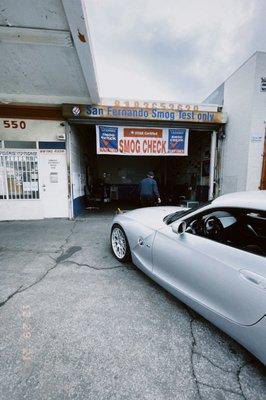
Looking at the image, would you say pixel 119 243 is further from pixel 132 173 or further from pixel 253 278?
pixel 132 173

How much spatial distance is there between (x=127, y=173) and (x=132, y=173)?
1.22ft

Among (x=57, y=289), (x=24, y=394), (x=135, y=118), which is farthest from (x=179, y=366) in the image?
(x=135, y=118)

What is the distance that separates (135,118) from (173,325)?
243 inches

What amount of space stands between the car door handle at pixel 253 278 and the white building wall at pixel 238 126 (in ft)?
18.6

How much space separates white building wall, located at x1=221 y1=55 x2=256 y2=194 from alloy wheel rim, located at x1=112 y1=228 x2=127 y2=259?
492 centimetres

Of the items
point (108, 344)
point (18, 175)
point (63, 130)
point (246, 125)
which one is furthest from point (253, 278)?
point (18, 175)

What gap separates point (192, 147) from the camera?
425 inches

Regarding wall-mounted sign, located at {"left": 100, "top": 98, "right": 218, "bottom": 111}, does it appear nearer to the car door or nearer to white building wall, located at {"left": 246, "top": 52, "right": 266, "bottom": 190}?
white building wall, located at {"left": 246, "top": 52, "right": 266, "bottom": 190}

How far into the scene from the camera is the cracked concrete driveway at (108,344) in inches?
62.7

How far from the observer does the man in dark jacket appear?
21.3 feet

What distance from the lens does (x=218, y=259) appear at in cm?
193

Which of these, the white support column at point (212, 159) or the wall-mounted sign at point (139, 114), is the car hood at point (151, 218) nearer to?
the wall-mounted sign at point (139, 114)

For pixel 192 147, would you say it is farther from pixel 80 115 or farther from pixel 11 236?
pixel 11 236

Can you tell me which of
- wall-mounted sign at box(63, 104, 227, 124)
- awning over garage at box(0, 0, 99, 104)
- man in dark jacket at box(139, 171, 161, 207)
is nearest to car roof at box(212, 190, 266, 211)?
awning over garage at box(0, 0, 99, 104)
